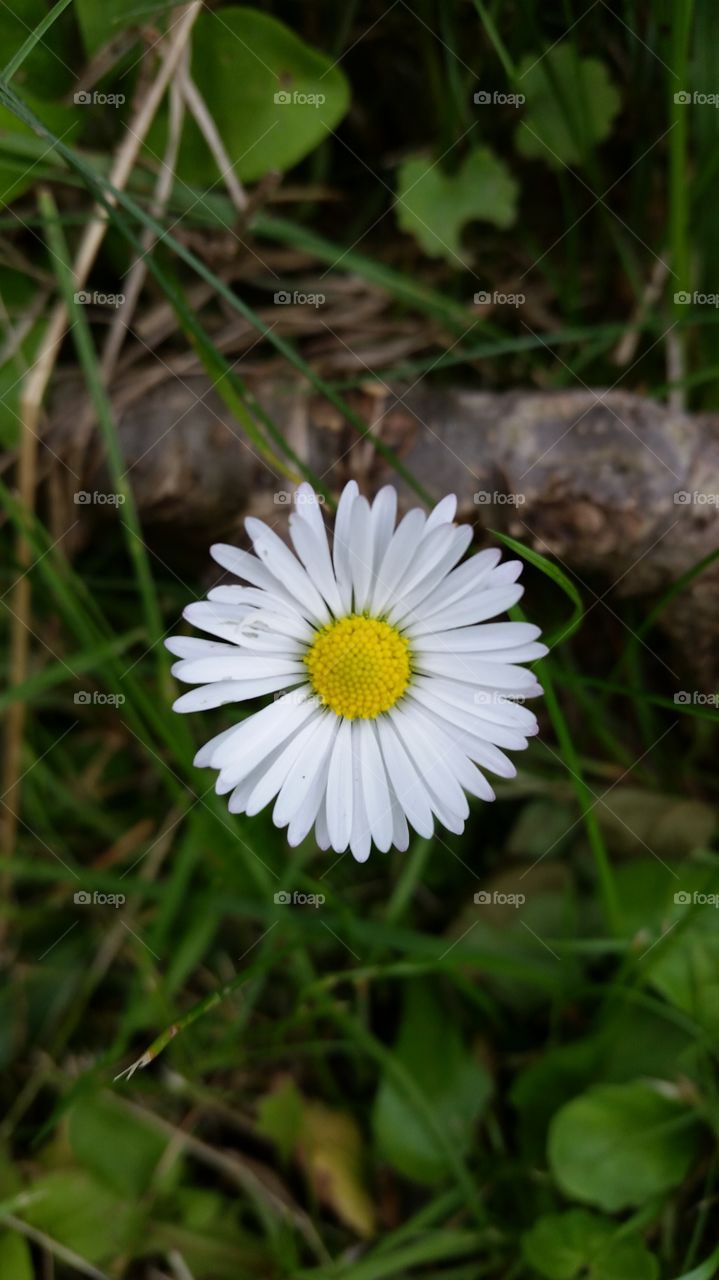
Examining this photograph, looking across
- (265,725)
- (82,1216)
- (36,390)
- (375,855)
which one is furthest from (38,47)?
(82,1216)

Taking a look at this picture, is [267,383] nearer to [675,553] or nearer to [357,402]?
[357,402]

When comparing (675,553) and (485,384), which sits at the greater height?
(485,384)

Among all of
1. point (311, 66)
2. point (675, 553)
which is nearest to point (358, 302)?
point (311, 66)

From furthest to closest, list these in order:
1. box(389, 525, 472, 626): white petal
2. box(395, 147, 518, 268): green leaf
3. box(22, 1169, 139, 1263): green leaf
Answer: box(395, 147, 518, 268): green leaf
box(22, 1169, 139, 1263): green leaf
box(389, 525, 472, 626): white petal

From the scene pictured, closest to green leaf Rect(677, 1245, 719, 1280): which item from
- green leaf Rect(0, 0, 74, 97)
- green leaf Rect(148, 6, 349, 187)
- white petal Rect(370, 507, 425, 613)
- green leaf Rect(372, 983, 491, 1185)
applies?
green leaf Rect(372, 983, 491, 1185)

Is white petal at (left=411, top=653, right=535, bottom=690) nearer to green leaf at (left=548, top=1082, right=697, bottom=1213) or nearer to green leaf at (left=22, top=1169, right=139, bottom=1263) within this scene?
green leaf at (left=548, top=1082, right=697, bottom=1213)

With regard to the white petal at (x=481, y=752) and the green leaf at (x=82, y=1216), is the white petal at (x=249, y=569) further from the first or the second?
the green leaf at (x=82, y=1216)

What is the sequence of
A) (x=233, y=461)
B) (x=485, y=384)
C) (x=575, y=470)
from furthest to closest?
(x=485, y=384), (x=233, y=461), (x=575, y=470)
